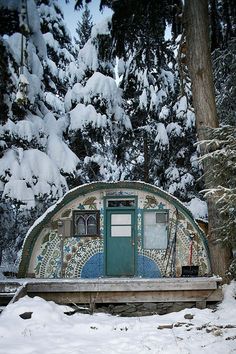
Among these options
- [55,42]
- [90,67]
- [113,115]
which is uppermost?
[55,42]

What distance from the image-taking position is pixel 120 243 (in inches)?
464

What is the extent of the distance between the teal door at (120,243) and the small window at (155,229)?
433mm

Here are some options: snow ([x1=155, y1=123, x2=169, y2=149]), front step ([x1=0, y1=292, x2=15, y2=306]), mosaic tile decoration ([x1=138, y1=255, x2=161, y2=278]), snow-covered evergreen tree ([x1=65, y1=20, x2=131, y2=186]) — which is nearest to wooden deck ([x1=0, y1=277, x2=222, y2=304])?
front step ([x1=0, y1=292, x2=15, y2=306])

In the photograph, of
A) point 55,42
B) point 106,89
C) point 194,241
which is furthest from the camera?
point 55,42

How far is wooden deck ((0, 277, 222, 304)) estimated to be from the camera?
9.05 meters

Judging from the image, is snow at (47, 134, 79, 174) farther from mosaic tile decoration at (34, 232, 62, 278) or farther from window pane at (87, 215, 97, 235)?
mosaic tile decoration at (34, 232, 62, 278)

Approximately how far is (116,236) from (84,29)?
52.1 ft

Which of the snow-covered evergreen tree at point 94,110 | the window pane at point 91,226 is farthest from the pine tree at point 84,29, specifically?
the window pane at point 91,226

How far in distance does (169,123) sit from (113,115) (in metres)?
2.96

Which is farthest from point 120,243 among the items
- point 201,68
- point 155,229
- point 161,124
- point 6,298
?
point 161,124

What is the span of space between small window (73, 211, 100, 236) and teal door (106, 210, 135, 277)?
0.40 meters

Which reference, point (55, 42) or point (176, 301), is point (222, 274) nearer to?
point (176, 301)

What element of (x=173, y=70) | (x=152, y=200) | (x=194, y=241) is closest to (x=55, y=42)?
(x=173, y=70)

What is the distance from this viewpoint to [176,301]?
928 cm
